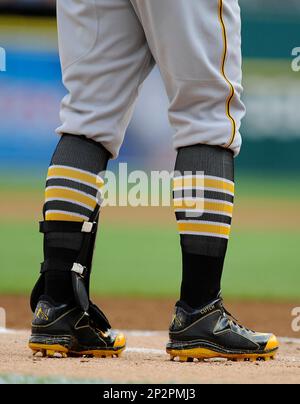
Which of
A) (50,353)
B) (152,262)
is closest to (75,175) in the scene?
(50,353)

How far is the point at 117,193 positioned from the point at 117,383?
19.2 ft

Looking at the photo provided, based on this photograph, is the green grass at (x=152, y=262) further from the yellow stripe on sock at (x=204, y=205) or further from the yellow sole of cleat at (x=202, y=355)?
the yellow stripe on sock at (x=204, y=205)

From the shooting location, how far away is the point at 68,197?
7.11 ft

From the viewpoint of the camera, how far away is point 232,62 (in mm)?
2131

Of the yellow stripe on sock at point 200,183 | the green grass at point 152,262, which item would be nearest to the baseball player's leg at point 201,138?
the yellow stripe on sock at point 200,183

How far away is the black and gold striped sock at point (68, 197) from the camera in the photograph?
2.17m

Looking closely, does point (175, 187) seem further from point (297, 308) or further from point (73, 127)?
point (297, 308)

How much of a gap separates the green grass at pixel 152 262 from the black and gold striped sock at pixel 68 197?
2.65 metres

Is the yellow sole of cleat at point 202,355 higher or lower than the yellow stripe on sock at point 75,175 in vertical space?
lower

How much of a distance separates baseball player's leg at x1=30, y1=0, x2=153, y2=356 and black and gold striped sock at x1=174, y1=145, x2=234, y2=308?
21cm

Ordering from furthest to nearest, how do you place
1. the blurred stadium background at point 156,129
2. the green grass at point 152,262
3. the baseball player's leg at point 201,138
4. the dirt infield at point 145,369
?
1. the blurred stadium background at point 156,129
2. the green grass at point 152,262
3. the baseball player's leg at point 201,138
4. the dirt infield at point 145,369

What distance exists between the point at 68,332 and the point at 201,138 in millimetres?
563

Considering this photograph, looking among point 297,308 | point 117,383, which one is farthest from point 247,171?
point 117,383

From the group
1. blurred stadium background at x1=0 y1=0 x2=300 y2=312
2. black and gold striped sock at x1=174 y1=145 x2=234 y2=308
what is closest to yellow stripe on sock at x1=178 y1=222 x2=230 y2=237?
black and gold striped sock at x1=174 y1=145 x2=234 y2=308
